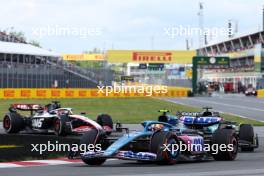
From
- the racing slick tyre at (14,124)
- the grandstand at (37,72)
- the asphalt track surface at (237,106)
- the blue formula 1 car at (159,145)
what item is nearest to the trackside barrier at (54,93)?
the grandstand at (37,72)

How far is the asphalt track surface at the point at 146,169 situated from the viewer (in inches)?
460

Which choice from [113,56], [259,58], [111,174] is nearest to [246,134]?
[111,174]

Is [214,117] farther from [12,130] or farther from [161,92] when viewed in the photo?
[161,92]

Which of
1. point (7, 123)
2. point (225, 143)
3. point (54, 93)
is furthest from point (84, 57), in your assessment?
point (225, 143)

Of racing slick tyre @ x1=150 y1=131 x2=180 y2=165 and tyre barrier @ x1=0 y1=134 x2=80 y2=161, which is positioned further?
tyre barrier @ x1=0 y1=134 x2=80 y2=161

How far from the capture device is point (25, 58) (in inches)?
2781

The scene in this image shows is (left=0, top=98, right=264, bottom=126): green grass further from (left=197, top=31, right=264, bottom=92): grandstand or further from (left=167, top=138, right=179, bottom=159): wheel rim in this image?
(left=197, top=31, right=264, bottom=92): grandstand

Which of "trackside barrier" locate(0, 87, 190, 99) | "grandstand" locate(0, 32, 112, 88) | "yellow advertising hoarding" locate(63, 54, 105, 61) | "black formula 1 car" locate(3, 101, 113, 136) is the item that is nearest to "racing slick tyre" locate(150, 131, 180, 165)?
"black formula 1 car" locate(3, 101, 113, 136)

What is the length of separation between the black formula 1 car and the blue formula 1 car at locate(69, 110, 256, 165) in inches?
263

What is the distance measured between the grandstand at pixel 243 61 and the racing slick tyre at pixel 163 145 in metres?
76.2

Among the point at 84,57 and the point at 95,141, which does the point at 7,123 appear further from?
the point at 84,57

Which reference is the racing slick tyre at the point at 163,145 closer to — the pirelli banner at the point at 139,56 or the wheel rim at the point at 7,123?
the wheel rim at the point at 7,123

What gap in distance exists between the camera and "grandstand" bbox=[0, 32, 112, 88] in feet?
197

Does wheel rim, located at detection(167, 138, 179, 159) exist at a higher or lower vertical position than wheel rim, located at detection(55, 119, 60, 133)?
higher
